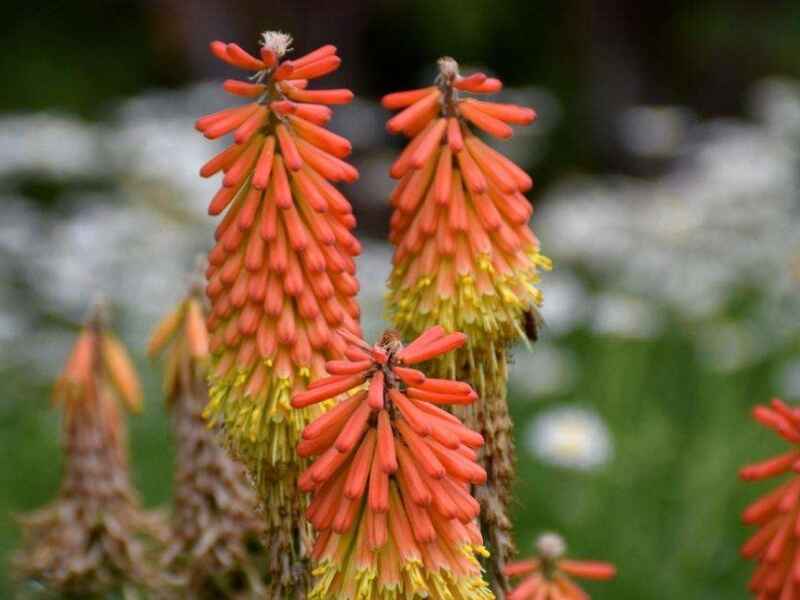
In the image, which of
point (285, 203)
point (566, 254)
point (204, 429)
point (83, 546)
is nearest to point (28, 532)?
point (83, 546)

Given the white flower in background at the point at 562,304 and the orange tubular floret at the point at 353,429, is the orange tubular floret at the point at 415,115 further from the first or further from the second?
the white flower in background at the point at 562,304

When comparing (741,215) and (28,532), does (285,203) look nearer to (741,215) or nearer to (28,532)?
(28,532)

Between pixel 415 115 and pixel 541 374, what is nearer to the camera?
pixel 415 115

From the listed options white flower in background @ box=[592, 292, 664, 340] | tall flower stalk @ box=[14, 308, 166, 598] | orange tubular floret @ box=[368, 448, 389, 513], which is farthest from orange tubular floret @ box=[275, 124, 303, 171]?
white flower in background @ box=[592, 292, 664, 340]

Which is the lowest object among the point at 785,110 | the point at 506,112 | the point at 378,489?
the point at 378,489

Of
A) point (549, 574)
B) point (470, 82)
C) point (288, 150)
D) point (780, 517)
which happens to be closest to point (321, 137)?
point (288, 150)

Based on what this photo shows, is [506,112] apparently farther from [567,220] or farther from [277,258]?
[567,220]

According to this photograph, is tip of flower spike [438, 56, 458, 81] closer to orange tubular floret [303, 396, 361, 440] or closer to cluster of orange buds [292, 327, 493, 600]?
cluster of orange buds [292, 327, 493, 600]
